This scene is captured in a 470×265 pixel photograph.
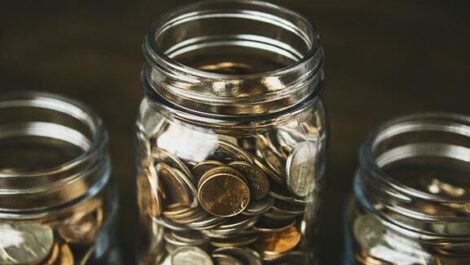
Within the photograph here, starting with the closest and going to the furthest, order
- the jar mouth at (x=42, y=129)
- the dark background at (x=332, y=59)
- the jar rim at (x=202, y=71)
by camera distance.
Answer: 1. the jar rim at (x=202, y=71)
2. the jar mouth at (x=42, y=129)
3. the dark background at (x=332, y=59)

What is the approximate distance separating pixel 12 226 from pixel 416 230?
43 centimetres

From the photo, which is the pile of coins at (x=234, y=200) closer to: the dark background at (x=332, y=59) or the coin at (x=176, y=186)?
the coin at (x=176, y=186)

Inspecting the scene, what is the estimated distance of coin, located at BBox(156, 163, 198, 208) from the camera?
2.51 ft

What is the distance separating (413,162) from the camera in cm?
103

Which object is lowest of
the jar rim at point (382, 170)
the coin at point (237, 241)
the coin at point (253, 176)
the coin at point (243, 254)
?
the coin at point (243, 254)

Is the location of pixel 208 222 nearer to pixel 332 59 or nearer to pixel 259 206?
pixel 259 206

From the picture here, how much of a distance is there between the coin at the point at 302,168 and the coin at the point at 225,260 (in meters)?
0.09

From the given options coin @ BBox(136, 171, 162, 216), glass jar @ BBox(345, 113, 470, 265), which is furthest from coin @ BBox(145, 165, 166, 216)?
glass jar @ BBox(345, 113, 470, 265)

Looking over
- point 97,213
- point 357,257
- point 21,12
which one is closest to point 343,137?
point 357,257

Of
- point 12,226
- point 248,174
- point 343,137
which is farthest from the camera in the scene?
point 343,137

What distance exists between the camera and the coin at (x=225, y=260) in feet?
2.58

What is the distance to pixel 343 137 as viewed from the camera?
3.77 ft

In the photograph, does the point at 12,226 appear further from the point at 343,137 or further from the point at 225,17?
the point at 343,137

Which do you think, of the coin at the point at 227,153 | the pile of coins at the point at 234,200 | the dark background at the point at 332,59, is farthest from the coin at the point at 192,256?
the dark background at the point at 332,59
